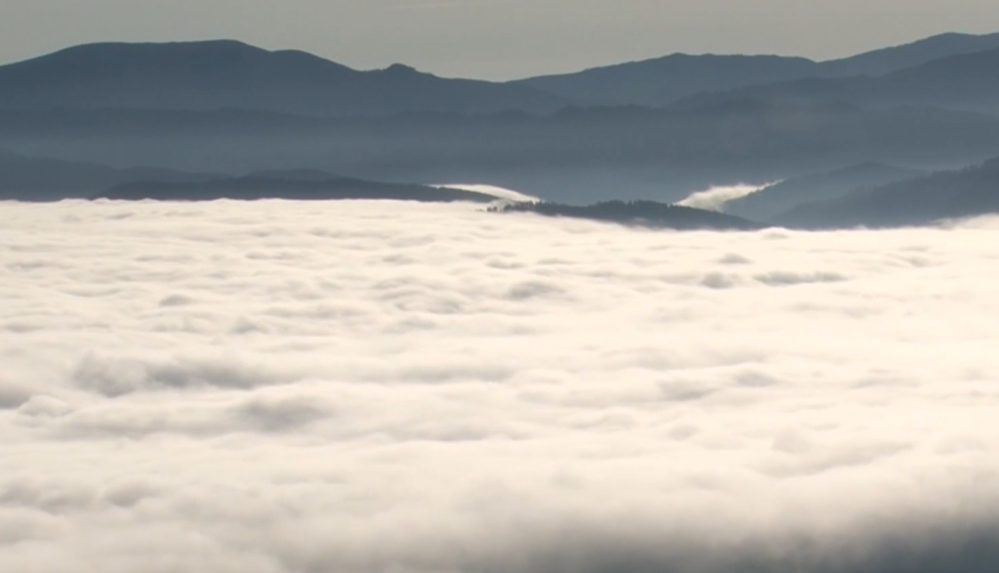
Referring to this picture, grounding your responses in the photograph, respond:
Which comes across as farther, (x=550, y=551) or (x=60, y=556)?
(x=550, y=551)

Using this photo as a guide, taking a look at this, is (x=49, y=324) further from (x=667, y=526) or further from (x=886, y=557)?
(x=886, y=557)

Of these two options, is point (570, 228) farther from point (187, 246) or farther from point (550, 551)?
point (550, 551)

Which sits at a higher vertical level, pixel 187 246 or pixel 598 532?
pixel 187 246

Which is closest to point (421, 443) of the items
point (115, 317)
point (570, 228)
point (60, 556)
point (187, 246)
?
point (60, 556)

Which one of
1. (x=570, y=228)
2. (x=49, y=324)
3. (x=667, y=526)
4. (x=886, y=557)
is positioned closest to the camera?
(x=667, y=526)

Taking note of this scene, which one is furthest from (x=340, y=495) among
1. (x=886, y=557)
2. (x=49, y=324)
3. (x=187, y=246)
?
(x=187, y=246)

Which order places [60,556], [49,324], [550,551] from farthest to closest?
[49,324] → [550,551] → [60,556]

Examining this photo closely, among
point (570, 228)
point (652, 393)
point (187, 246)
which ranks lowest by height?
point (652, 393)
